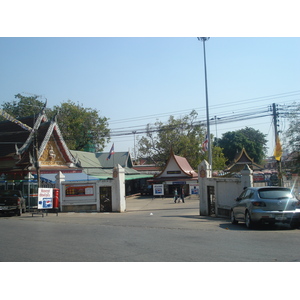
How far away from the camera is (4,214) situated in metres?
24.9

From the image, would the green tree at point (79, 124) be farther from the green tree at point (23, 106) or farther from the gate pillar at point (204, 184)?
the gate pillar at point (204, 184)

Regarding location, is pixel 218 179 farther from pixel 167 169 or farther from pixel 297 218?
pixel 167 169

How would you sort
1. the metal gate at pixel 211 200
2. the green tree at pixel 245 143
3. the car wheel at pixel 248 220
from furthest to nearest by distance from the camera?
1. the green tree at pixel 245 143
2. the metal gate at pixel 211 200
3. the car wheel at pixel 248 220

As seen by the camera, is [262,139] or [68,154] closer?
[68,154]

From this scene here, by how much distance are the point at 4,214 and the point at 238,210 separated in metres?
16.8

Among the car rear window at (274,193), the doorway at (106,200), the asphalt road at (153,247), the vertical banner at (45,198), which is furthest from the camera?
the doorway at (106,200)

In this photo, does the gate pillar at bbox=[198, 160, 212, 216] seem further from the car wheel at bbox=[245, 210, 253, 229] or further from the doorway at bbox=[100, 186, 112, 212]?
the car wheel at bbox=[245, 210, 253, 229]

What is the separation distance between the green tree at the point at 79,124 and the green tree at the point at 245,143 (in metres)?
37.9

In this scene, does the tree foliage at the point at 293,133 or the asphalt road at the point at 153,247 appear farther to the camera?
the tree foliage at the point at 293,133

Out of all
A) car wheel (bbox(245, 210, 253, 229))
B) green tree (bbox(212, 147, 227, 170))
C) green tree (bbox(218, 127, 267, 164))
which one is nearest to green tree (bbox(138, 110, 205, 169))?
green tree (bbox(212, 147, 227, 170))

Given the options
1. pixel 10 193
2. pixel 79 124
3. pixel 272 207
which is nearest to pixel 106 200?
pixel 10 193

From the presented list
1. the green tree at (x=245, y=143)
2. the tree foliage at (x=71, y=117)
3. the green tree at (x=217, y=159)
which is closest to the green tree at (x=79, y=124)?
the tree foliage at (x=71, y=117)

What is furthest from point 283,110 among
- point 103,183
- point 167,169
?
point 167,169

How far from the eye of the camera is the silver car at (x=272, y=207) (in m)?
13.0
